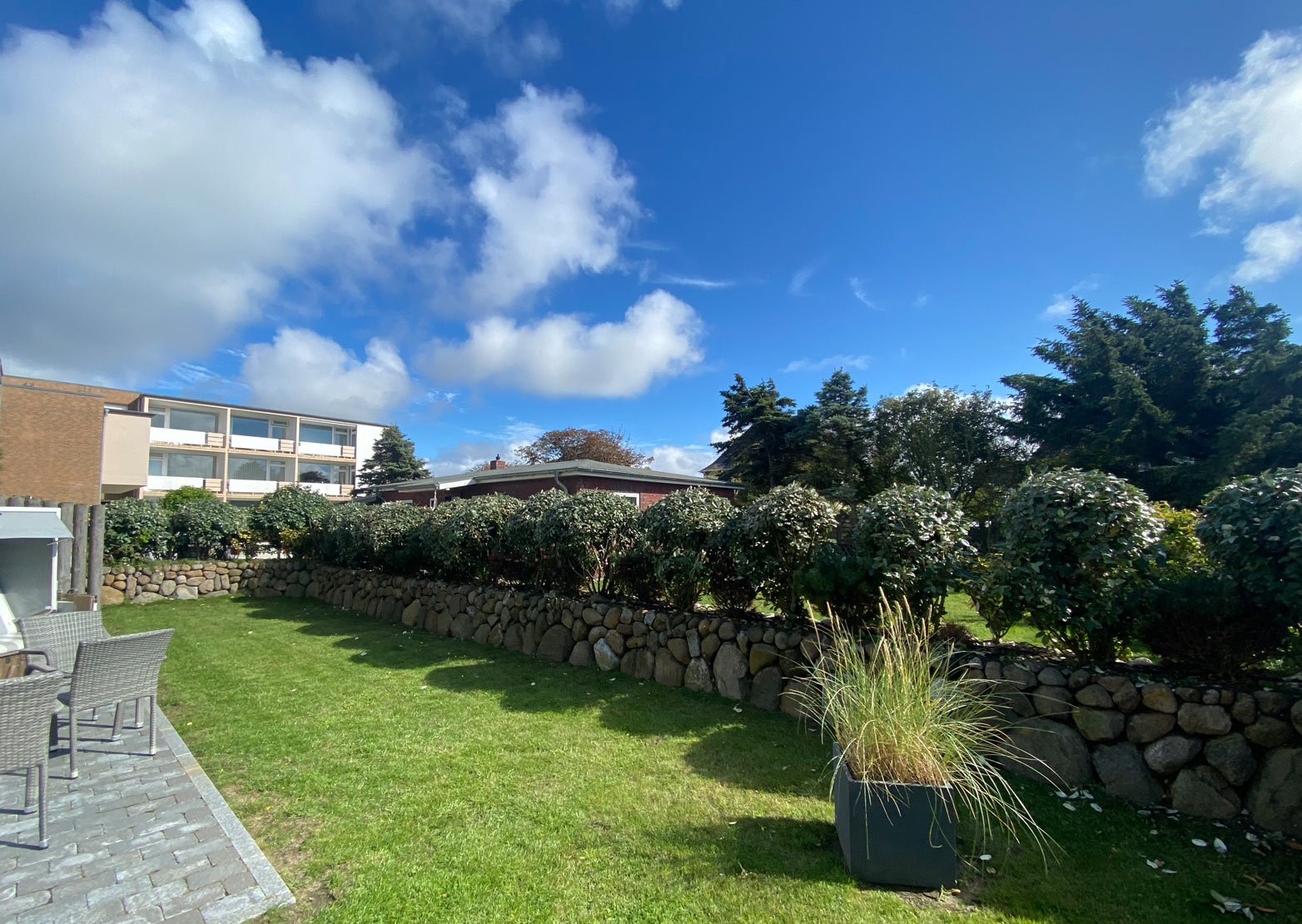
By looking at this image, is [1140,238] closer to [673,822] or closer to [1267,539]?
[1267,539]

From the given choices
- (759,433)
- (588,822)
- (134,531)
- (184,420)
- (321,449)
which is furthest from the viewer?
(321,449)

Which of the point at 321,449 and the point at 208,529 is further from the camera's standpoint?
the point at 321,449

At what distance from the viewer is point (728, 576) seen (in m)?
6.57

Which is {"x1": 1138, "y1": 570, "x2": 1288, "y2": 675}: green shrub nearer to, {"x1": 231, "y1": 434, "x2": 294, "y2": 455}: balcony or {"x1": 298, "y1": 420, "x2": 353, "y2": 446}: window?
{"x1": 231, "y1": 434, "x2": 294, "y2": 455}: balcony

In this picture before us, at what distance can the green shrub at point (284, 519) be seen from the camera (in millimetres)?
14734

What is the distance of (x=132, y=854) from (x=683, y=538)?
201 inches

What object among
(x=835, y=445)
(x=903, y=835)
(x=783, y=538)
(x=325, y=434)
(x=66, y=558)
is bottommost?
(x=903, y=835)

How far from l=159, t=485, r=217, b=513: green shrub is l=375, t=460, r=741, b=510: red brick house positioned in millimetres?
5732

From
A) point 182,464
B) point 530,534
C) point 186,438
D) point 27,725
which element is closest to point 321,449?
point 186,438

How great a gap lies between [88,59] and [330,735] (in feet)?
29.5

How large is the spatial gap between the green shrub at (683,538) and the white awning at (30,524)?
6771 millimetres

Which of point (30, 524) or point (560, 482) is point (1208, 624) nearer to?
point (30, 524)

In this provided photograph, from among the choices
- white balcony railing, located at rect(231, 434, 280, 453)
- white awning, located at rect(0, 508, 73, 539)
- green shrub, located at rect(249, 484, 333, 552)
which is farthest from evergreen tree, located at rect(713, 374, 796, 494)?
white balcony railing, located at rect(231, 434, 280, 453)

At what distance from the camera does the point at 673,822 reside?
3.49 meters
